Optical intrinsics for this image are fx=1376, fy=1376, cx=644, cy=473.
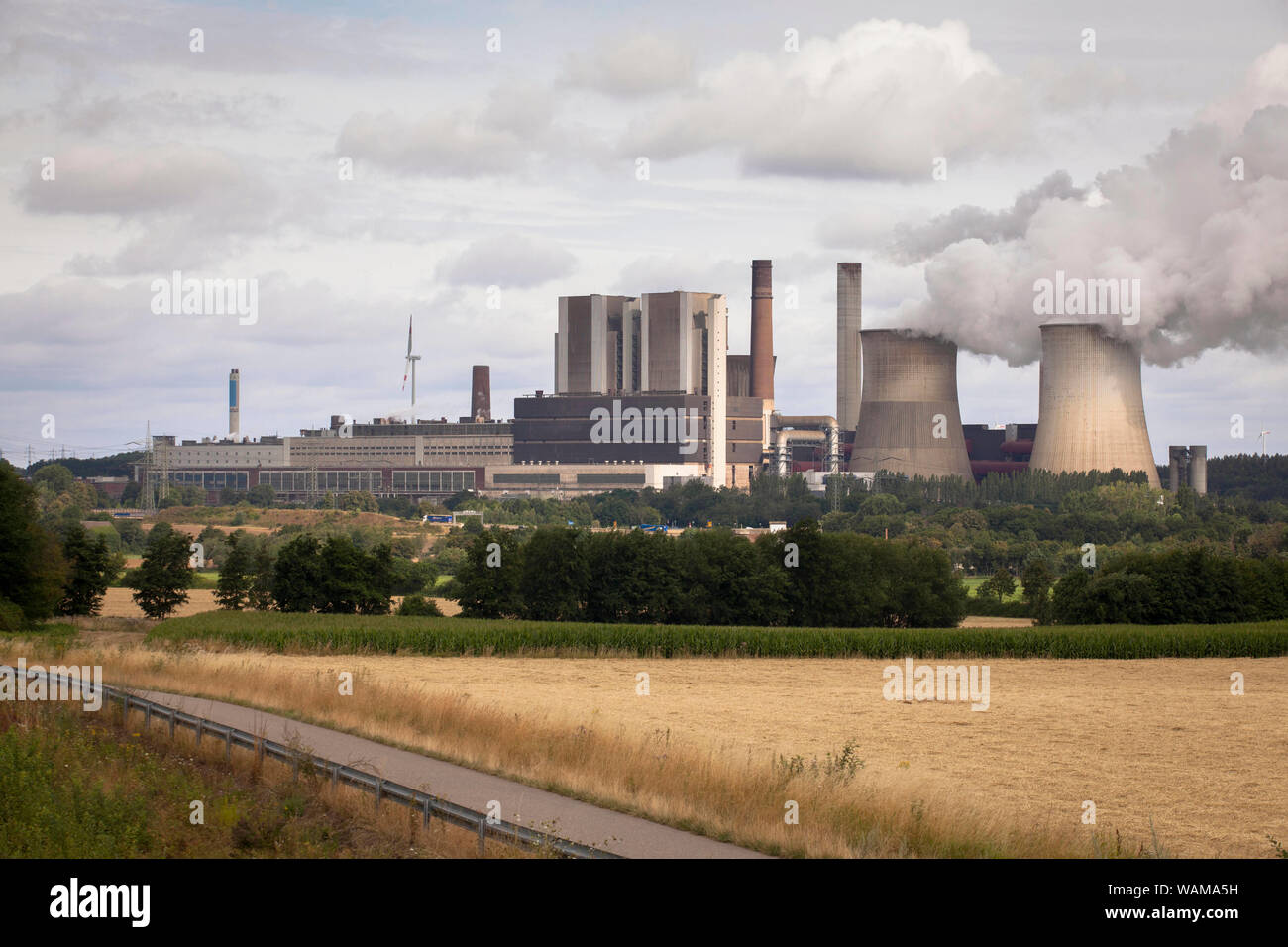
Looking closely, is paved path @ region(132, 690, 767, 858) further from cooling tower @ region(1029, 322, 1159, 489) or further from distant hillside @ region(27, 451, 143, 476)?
distant hillside @ region(27, 451, 143, 476)

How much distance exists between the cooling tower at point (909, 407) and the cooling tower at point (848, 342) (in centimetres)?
2336

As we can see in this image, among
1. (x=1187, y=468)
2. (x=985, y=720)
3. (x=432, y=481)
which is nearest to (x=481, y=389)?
(x=432, y=481)

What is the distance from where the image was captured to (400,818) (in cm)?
1241

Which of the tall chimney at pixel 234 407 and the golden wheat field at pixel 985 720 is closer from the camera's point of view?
the golden wheat field at pixel 985 720

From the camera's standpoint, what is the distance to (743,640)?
143 feet

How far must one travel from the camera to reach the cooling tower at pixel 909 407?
111 meters

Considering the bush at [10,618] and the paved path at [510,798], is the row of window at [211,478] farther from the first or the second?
the paved path at [510,798]

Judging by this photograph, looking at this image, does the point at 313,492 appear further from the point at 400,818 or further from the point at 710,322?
the point at 400,818

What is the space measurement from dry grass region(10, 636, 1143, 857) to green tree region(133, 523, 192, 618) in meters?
30.6

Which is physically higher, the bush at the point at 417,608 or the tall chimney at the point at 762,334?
the tall chimney at the point at 762,334

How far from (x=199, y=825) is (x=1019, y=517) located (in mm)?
100786

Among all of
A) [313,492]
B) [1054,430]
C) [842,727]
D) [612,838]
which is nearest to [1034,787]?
[842,727]

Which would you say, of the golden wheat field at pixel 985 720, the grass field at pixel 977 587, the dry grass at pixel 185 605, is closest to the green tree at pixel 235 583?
the dry grass at pixel 185 605

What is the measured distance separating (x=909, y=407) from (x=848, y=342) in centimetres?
3281
